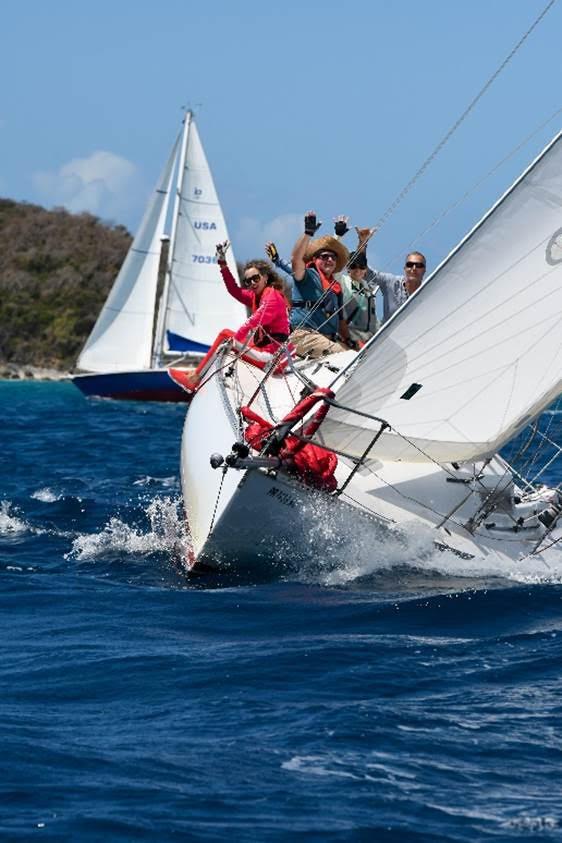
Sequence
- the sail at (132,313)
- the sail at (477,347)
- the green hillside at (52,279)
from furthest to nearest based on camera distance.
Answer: the green hillside at (52,279) → the sail at (132,313) → the sail at (477,347)

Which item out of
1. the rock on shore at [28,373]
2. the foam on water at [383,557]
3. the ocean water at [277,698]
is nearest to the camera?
the ocean water at [277,698]

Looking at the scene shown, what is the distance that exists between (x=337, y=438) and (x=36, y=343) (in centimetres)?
6648

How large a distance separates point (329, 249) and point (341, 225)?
2.08ft

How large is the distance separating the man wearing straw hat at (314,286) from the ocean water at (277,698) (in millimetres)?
2327

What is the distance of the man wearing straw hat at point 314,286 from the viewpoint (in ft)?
42.1

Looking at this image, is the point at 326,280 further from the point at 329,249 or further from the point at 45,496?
the point at 45,496

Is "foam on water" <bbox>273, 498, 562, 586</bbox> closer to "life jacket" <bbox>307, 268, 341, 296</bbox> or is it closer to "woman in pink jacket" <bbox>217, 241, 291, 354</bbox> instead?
"woman in pink jacket" <bbox>217, 241, 291, 354</bbox>

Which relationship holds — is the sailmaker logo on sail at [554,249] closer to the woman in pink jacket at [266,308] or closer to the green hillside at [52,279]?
the woman in pink jacket at [266,308]

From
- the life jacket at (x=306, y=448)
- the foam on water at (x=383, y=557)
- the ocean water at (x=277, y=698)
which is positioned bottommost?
the ocean water at (x=277, y=698)

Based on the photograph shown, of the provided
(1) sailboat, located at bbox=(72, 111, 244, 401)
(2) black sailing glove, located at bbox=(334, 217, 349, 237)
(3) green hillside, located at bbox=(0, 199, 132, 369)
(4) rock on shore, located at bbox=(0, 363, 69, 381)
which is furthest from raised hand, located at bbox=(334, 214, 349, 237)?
(3) green hillside, located at bbox=(0, 199, 132, 369)

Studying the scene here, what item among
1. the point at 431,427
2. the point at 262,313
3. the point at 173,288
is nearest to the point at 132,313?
the point at 173,288

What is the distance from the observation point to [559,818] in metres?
5.62

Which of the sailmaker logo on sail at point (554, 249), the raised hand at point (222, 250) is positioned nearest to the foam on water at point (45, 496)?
the raised hand at point (222, 250)

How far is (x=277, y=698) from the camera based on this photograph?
23.2 feet
